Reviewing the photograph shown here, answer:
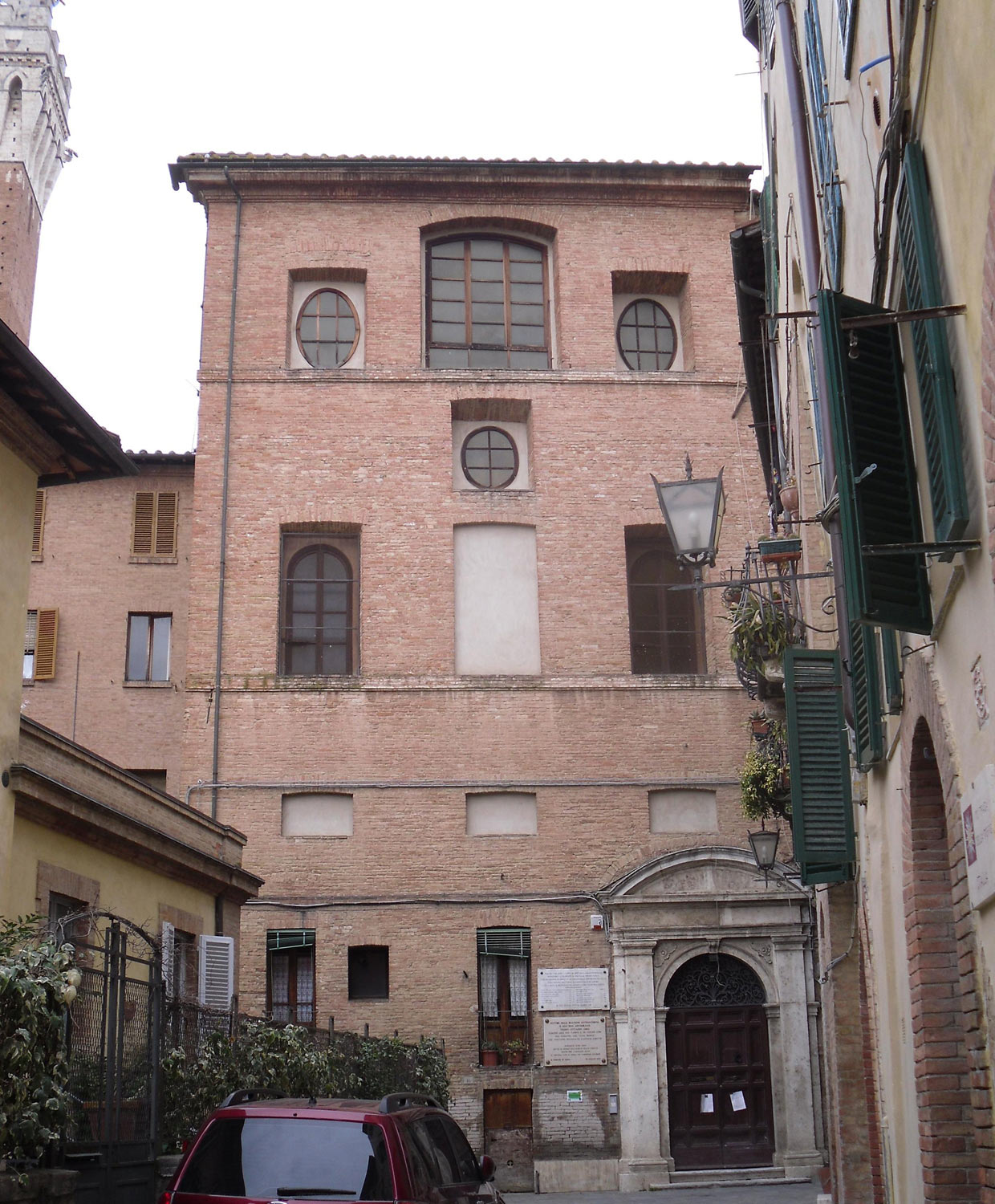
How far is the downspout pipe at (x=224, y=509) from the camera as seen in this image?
25062mm

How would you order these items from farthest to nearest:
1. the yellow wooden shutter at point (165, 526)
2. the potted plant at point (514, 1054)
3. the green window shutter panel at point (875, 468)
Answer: the yellow wooden shutter at point (165, 526)
the potted plant at point (514, 1054)
the green window shutter panel at point (875, 468)

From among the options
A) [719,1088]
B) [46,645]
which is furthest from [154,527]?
[719,1088]

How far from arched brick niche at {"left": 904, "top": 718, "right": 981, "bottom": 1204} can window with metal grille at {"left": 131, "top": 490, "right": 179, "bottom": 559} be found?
23.8 metres

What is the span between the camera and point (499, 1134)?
23.8 m

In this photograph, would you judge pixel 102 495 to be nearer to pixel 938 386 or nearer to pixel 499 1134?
pixel 499 1134

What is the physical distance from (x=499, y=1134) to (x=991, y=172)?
855 inches

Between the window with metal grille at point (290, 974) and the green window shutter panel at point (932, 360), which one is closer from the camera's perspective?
the green window shutter panel at point (932, 360)

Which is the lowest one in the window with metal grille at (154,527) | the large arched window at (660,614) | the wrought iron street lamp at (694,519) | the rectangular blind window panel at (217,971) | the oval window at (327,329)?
the rectangular blind window panel at (217,971)

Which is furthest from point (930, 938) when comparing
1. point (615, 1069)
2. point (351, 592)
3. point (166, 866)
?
point (351, 592)

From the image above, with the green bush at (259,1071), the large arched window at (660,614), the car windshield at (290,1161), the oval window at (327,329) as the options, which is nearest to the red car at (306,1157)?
the car windshield at (290,1161)

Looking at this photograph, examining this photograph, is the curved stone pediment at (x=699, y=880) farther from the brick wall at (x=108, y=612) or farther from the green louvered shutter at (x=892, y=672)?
the green louvered shutter at (x=892, y=672)

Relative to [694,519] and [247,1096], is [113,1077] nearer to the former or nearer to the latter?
[247,1096]

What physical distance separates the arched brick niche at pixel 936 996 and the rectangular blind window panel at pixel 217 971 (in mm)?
10848

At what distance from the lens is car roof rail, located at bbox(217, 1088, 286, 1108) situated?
8.01m
